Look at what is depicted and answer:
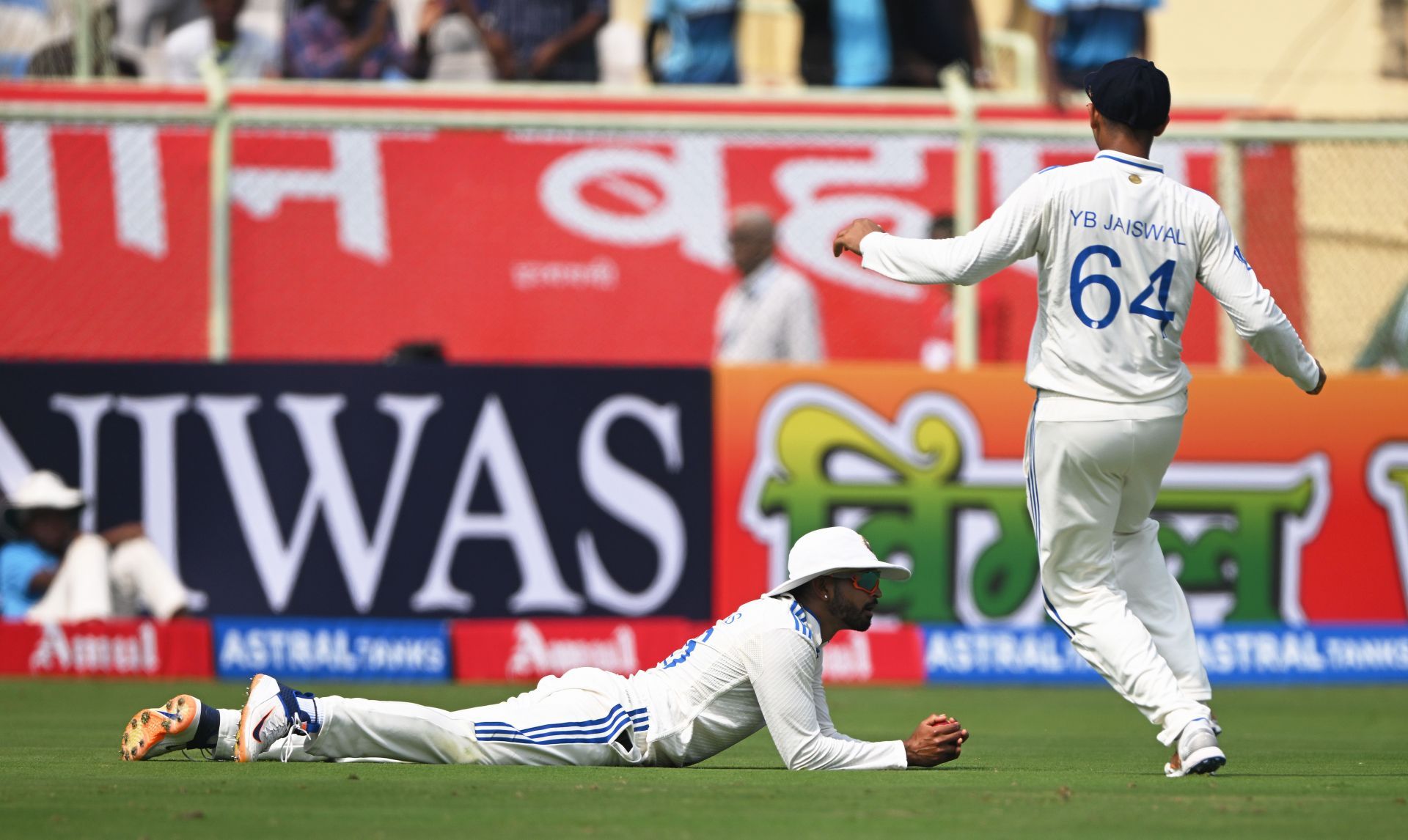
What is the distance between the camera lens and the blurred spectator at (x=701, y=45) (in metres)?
15.3

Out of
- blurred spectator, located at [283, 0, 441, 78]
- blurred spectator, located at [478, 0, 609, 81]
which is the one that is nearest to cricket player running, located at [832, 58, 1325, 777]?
blurred spectator, located at [478, 0, 609, 81]

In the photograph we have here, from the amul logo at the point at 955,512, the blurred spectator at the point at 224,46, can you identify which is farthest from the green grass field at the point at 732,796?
the blurred spectator at the point at 224,46

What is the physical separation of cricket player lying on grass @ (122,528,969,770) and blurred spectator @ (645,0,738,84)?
9008 millimetres

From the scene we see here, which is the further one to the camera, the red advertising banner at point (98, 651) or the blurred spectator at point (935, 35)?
the blurred spectator at point (935, 35)

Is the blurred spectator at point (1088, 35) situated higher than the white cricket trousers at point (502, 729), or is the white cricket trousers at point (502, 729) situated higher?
the blurred spectator at point (1088, 35)

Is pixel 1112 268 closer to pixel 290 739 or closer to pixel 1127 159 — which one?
pixel 1127 159

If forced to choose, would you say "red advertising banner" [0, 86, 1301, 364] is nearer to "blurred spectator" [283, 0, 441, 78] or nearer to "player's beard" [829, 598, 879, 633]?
"blurred spectator" [283, 0, 441, 78]

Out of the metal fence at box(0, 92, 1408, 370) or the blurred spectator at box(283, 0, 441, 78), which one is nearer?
the metal fence at box(0, 92, 1408, 370)

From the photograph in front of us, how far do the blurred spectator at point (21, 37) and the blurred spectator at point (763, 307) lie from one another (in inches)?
208

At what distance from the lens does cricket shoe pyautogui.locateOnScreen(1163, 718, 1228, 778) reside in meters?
6.35

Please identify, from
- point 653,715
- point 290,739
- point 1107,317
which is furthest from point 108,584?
point 1107,317

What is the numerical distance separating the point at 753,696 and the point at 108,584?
262 inches

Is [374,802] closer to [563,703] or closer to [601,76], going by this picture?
[563,703]

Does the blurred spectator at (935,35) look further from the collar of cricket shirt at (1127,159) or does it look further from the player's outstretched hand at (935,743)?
the player's outstretched hand at (935,743)
